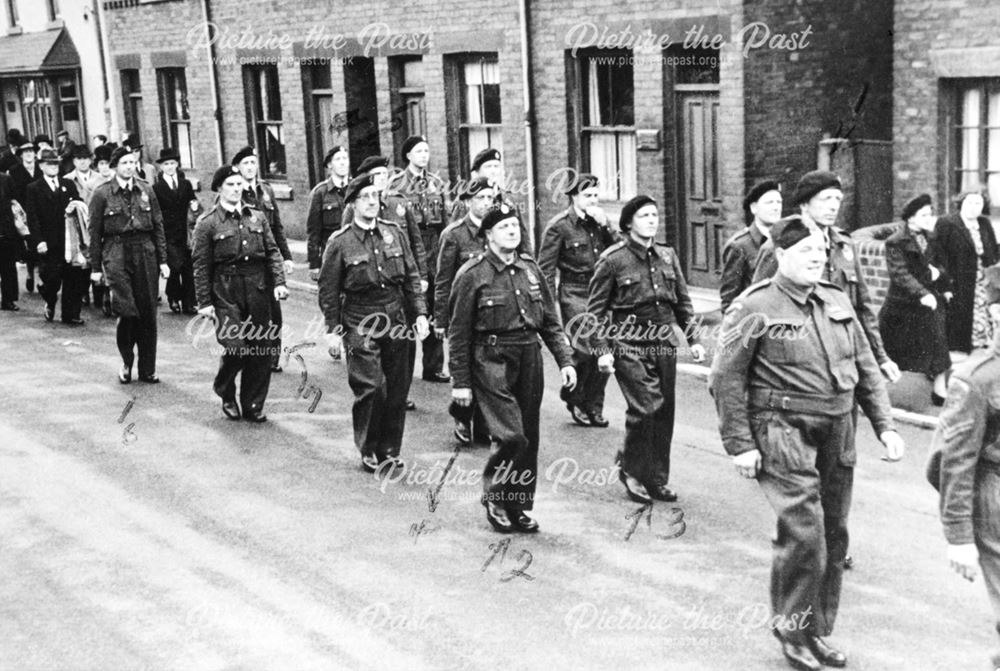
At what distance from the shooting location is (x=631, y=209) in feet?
30.4

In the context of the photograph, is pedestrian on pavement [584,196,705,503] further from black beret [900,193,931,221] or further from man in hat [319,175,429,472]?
black beret [900,193,931,221]

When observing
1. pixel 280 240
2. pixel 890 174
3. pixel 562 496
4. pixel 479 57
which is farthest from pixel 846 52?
pixel 562 496

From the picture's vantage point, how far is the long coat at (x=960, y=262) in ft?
39.1

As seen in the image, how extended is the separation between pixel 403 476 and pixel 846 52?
28.4 ft

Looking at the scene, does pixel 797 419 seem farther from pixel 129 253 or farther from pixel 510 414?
pixel 129 253

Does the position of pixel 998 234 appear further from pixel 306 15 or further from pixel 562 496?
pixel 306 15

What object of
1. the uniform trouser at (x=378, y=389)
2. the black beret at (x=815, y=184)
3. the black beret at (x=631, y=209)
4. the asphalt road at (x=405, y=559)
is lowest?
the asphalt road at (x=405, y=559)

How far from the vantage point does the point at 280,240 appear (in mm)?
13227

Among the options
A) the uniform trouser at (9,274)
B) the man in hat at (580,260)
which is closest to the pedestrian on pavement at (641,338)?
the man in hat at (580,260)

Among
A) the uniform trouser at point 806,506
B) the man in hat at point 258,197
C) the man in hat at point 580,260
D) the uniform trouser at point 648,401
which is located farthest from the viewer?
the man in hat at point 258,197

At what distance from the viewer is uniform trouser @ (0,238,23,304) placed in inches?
728

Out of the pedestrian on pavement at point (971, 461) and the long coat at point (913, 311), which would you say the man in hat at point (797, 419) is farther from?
the long coat at point (913, 311)

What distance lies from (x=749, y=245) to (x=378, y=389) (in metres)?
2.84

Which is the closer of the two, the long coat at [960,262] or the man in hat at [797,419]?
the man in hat at [797,419]
